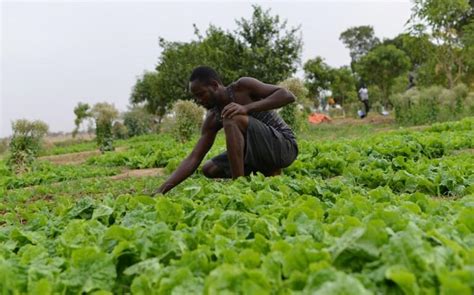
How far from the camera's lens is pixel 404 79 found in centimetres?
3412

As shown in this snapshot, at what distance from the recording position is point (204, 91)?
3930 mm

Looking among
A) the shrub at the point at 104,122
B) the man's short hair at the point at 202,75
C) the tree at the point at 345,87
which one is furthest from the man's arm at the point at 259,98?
the tree at the point at 345,87

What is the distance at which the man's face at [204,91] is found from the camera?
3.89 meters

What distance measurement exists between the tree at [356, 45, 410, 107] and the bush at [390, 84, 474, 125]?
55.6 ft

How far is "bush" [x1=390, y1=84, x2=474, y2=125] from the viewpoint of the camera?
50.4 feet

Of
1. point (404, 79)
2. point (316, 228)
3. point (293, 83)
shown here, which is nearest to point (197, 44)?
point (293, 83)

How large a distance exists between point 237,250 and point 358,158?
4018 millimetres

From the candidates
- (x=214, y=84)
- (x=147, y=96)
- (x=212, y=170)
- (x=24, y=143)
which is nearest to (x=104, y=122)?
A: (x=24, y=143)

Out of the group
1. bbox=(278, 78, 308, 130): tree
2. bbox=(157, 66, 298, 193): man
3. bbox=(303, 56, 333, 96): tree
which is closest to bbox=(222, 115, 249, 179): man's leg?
bbox=(157, 66, 298, 193): man

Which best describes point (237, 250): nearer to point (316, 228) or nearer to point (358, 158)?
point (316, 228)

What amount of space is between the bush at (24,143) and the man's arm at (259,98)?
678 centimetres

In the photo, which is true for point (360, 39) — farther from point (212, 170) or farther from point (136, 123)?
point (212, 170)

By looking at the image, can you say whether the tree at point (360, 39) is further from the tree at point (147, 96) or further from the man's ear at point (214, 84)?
the man's ear at point (214, 84)

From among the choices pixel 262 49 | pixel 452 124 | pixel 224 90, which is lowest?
pixel 452 124
